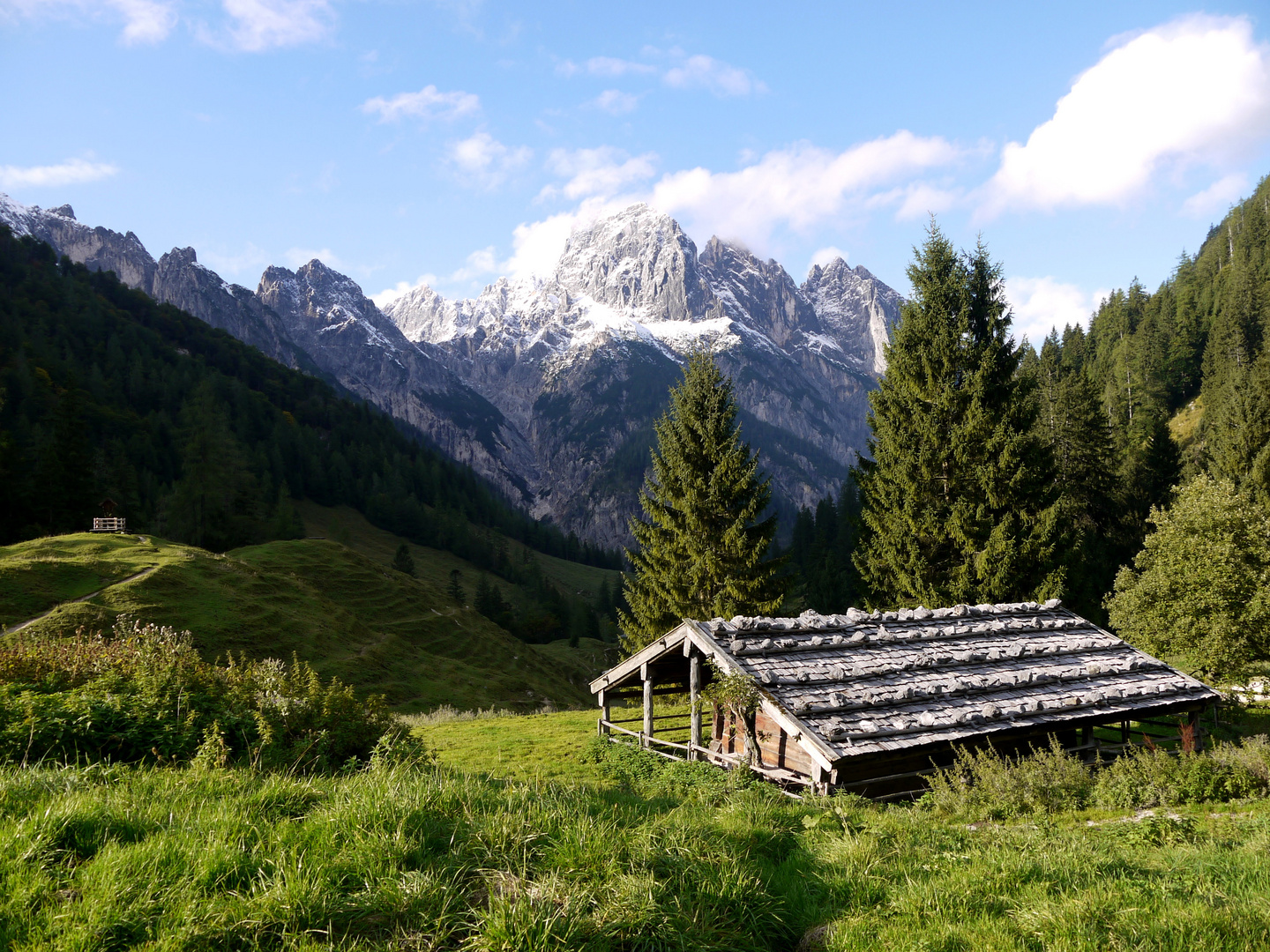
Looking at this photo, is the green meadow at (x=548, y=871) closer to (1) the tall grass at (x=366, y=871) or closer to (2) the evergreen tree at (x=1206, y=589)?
(1) the tall grass at (x=366, y=871)

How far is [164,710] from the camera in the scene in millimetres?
8273

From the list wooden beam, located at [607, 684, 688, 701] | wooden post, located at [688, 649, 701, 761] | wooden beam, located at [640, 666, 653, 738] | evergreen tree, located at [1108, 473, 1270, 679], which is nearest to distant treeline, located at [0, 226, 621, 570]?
wooden beam, located at [607, 684, 688, 701]

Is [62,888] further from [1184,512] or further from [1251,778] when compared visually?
[1184,512]

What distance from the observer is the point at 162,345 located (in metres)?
137

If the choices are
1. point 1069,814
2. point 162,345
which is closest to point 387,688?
point 1069,814

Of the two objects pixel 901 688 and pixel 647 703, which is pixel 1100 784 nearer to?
pixel 901 688

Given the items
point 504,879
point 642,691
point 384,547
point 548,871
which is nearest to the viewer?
point 504,879

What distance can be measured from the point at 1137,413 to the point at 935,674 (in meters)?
94.7

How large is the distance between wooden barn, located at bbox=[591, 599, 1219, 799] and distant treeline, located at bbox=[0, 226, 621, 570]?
245ft

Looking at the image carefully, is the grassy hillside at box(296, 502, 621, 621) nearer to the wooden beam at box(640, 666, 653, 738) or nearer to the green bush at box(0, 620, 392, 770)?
the wooden beam at box(640, 666, 653, 738)

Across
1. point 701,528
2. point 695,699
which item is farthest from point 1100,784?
point 701,528

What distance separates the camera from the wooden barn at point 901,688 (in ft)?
43.2

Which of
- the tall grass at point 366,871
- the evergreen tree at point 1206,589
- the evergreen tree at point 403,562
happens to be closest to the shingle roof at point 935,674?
the tall grass at point 366,871

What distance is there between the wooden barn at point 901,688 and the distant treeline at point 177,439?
7458cm
